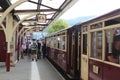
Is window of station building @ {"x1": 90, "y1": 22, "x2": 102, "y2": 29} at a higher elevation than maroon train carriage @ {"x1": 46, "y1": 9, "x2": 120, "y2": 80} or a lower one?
higher

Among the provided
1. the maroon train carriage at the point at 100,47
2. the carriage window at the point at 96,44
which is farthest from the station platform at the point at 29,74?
the carriage window at the point at 96,44

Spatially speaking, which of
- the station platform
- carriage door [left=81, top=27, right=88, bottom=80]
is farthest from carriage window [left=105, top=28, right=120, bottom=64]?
the station platform

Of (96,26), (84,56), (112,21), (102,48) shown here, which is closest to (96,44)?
(96,26)

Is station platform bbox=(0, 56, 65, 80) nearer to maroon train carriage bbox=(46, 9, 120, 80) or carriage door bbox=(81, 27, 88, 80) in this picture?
maroon train carriage bbox=(46, 9, 120, 80)

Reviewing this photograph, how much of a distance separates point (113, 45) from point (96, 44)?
5.76 feet

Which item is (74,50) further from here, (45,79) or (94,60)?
(94,60)

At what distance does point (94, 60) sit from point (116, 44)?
2.11 meters

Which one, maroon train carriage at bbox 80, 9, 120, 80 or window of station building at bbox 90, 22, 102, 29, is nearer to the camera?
maroon train carriage at bbox 80, 9, 120, 80

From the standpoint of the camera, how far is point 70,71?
15.6 metres

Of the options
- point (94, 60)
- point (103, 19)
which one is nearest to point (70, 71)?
point (94, 60)

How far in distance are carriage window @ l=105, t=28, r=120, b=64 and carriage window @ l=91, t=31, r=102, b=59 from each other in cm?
65

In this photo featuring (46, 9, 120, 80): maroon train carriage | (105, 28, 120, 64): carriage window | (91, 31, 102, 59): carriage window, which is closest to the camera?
(105, 28, 120, 64): carriage window

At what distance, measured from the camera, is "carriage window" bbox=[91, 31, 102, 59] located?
9.04 meters

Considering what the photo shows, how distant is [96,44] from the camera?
9523mm
